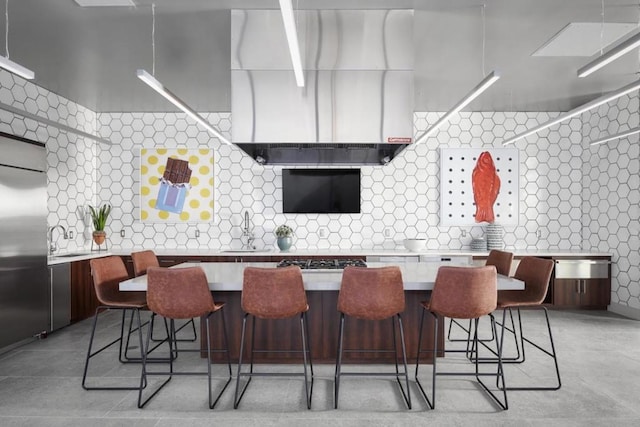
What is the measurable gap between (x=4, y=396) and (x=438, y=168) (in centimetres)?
549

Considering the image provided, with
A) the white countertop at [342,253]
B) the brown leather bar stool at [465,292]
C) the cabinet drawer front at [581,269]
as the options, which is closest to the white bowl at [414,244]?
the white countertop at [342,253]

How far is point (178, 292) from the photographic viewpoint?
264 cm

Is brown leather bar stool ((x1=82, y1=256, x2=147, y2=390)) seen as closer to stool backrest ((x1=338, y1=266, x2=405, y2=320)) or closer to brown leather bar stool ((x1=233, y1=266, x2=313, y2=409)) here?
brown leather bar stool ((x1=233, y1=266, x2=313, y2=409))

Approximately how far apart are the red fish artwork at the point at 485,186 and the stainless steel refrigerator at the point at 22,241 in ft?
18.0

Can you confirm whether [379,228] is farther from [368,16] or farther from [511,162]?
[368,16]

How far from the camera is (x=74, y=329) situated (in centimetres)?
458

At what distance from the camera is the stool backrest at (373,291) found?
2.61m

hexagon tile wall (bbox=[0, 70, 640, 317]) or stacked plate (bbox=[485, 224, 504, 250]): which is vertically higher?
hexagon tile wall (bbox=[0, 70, 640, 317])

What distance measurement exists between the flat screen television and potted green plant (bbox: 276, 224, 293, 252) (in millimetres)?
425

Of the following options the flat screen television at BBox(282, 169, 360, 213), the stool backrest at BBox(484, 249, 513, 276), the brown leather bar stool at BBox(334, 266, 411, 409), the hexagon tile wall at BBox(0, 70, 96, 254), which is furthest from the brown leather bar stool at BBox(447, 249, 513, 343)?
the hexagon tile wall at BBox(0, 70, 96, 254)

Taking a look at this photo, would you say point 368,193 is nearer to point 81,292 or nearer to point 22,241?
point 81,292

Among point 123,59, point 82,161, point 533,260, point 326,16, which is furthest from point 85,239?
point 533,260

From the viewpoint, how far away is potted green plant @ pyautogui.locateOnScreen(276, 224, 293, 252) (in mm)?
5508

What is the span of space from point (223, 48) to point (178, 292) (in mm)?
2477
